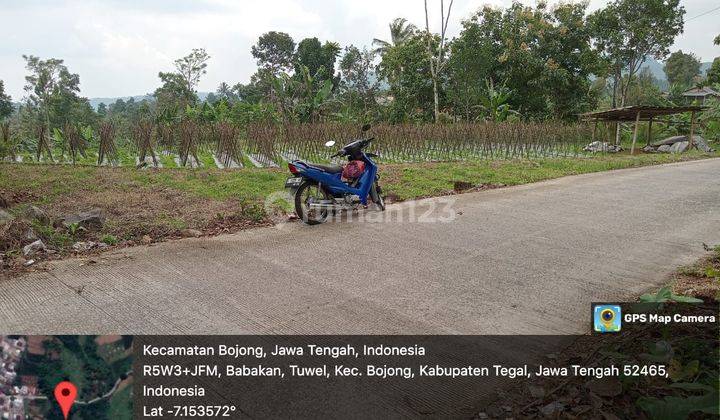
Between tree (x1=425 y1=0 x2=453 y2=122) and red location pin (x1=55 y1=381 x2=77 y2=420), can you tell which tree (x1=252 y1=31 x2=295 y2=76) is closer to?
tree (x1=425 y1=0 x2=453 y2=122)

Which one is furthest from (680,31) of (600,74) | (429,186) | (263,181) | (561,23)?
(263,181)

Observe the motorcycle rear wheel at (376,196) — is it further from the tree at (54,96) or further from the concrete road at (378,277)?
the tree at (54,96)

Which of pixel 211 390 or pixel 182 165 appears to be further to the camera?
pixel 182 165

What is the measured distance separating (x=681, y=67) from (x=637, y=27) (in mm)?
27551

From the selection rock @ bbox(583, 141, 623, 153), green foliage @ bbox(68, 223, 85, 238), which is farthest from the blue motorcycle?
rock @ bbox(583, 141, 623, 153)

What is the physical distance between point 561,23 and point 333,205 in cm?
2174

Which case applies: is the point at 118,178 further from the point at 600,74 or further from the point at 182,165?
the point at 600,74

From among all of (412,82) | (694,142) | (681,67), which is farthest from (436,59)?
(681,67)

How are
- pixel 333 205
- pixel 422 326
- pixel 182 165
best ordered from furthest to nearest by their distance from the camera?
1. pixel 182 165
2. pixel 333 205
3. pixel 422 326

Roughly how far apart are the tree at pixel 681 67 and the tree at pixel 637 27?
24.8m

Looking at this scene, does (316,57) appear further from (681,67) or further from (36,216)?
(681,67)

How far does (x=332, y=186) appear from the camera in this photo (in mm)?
5621

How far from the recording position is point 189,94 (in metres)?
33.9

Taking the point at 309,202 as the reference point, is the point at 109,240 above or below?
below
